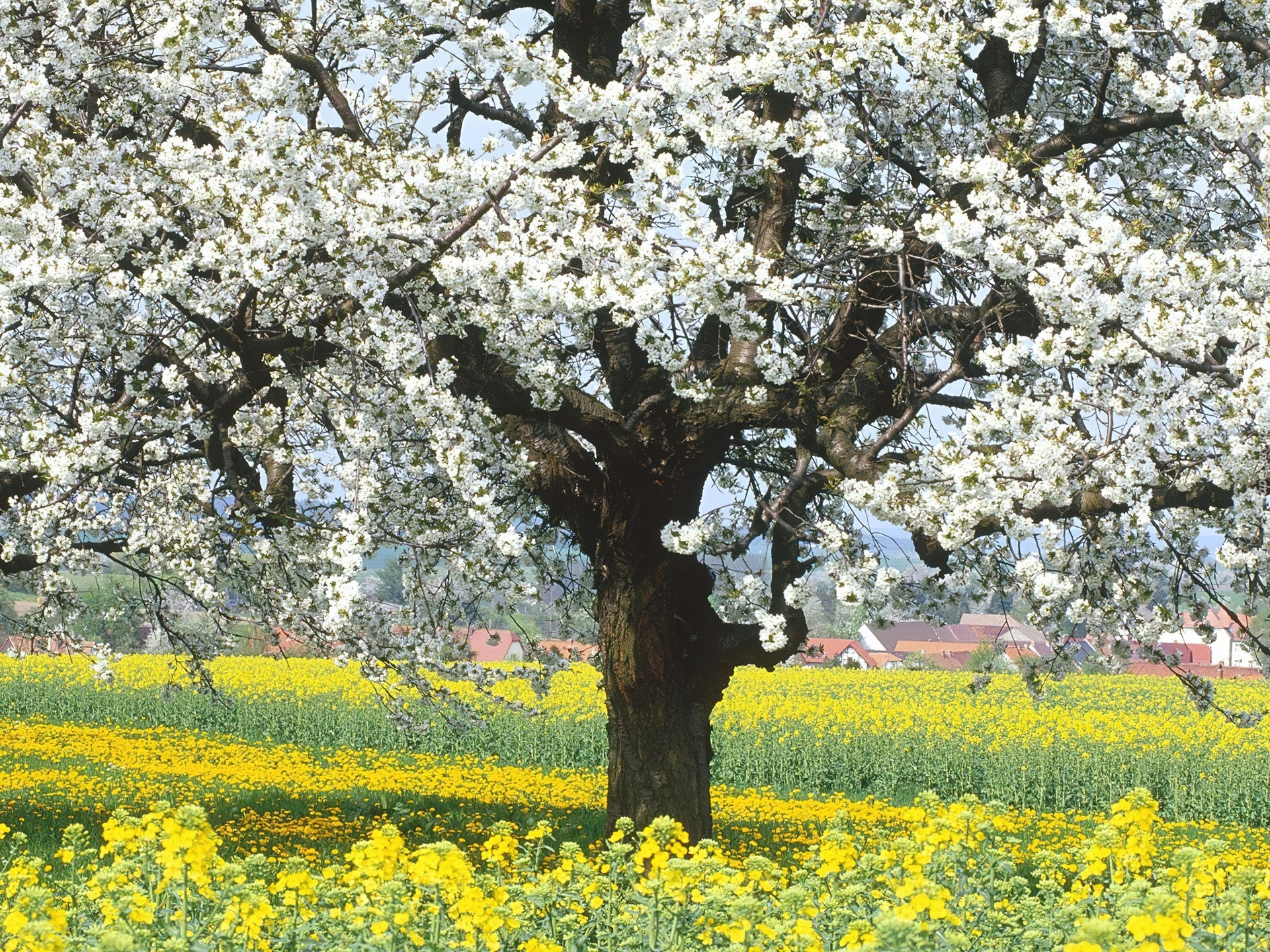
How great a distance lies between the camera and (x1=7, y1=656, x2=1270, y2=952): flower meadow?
480 cm

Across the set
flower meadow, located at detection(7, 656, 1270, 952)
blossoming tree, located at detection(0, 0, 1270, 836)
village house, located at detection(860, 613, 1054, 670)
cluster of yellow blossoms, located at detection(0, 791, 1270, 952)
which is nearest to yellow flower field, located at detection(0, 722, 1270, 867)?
flower meadow, located at detection(7, 656, 1270, 952)

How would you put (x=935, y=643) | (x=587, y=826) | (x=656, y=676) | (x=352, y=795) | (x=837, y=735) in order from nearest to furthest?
(x=656, y=676)
(x=587, y=826)
(x=352, y=795)
(x=837, y=735)
(x=935, y=643)

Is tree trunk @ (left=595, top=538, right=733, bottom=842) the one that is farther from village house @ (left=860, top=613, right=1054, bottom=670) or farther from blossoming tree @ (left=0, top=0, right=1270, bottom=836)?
village house @ (left=860, top=613, right=1054, bottom=670)

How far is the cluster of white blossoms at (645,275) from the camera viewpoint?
6465 mm

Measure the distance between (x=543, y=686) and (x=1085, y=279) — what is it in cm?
655

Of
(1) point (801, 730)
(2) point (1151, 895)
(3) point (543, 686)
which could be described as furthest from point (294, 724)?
(2) point (1151, 895)

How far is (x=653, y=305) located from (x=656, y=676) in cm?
359

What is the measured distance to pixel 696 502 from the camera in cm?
959

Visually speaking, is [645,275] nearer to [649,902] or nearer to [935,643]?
[649,902]

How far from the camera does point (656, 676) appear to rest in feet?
30.8

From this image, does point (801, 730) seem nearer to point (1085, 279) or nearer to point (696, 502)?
point (696, 502)

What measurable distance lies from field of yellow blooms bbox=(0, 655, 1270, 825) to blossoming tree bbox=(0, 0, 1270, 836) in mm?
5284

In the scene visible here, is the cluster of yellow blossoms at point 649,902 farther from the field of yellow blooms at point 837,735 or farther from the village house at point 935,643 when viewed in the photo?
the village house at point 935,643

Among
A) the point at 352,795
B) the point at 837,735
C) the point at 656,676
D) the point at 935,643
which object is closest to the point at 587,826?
the point at 656,676
